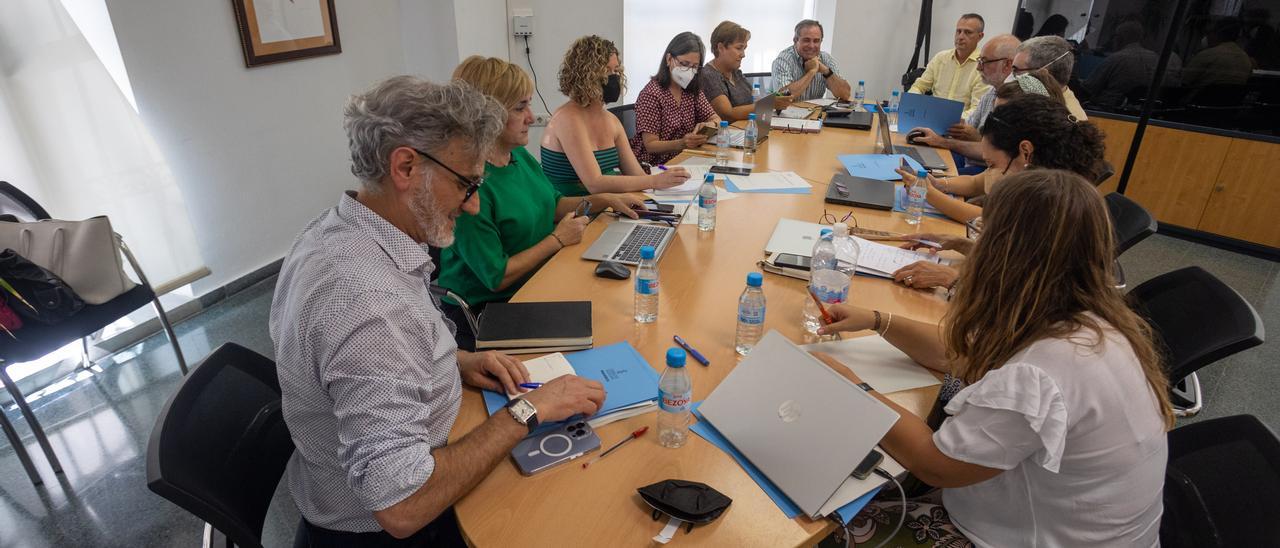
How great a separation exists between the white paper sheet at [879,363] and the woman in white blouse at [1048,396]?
21 cm

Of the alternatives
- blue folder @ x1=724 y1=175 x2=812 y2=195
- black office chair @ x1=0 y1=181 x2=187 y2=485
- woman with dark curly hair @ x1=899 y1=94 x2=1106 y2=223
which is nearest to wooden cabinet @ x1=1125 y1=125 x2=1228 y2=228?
woman with dark curly hair @ x1=899 y1=94 x2=1106 y2=223

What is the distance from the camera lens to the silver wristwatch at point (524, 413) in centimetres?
126

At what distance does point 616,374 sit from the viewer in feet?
5.02

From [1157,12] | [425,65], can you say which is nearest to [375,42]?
[425,65]

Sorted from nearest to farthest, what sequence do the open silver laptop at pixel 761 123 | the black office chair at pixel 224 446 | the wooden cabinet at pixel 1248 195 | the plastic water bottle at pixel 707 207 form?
the black office chair at pixel 224 446 → the plastic water bottle at pixel 707 207 → the open silver laptop at pixel 761 123 → the wooden cabinet at pixel 1248 195

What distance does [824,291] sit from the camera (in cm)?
181

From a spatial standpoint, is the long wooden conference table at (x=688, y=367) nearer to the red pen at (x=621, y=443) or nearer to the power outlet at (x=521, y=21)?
the red pen at (x=621, y=443)

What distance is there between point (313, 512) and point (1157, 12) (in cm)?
573

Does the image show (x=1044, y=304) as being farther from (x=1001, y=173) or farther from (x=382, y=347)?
(x=1001, y=173)

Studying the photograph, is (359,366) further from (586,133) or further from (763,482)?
(586,133)

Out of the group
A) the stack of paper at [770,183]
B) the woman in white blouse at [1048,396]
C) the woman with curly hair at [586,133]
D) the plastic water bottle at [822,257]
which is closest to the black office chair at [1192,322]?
the woman in white blouse at [1048,396]

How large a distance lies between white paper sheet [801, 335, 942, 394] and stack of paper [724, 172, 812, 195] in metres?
1.37

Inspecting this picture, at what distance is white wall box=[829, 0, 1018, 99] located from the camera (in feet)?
20.9

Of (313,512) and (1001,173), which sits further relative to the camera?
(1001,173)
